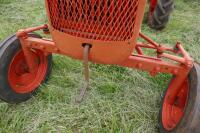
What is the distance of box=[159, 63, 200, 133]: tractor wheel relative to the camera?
181 centimetres

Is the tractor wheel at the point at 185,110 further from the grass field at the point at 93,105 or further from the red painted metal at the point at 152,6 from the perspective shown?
the red painted metal at the point at 152,6

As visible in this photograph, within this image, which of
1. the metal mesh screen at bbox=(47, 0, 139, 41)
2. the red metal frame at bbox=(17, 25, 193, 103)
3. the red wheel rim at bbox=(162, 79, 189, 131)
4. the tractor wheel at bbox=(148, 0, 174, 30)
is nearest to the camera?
the metal mesh screen at bbox=(47, 0, 139, 41)

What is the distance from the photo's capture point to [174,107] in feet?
7.28

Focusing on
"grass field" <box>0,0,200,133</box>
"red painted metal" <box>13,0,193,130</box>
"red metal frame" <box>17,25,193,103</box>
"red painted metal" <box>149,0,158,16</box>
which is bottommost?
"grass field" <box>0,0,200,133</box>

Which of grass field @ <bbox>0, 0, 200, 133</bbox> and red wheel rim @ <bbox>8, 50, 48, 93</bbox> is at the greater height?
red wheel rim @ <bbox>8, 50, 48, 93</bbox>

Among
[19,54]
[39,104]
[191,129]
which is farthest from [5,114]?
[191,129]

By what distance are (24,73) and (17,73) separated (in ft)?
0.22

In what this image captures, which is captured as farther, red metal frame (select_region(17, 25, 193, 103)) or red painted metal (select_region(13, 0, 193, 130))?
red metal frame (select_region(17, 25, 193, 103))

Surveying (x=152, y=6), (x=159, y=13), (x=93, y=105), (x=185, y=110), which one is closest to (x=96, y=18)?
(x=185, y=110)

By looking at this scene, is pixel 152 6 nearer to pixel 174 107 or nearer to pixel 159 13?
pixel 159 13

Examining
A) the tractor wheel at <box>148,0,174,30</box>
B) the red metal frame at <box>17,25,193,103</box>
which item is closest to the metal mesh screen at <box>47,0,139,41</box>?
the red metal frame at <box>17,25,193,103</box>

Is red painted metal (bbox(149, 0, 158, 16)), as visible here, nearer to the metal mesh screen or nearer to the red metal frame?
the red metal frame

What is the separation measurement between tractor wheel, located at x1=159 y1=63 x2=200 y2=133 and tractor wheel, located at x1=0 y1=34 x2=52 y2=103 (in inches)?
38.7

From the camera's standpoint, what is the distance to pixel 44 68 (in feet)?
8.36
